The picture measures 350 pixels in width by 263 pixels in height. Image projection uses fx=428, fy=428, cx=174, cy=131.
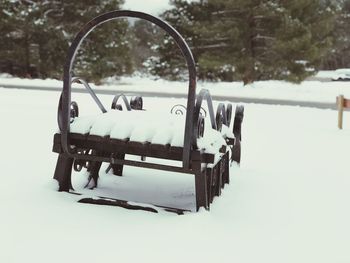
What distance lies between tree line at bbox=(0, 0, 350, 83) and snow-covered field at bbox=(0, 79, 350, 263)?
19.3m

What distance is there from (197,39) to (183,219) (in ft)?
79.3

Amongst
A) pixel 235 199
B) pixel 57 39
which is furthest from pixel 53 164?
pixel 57 39

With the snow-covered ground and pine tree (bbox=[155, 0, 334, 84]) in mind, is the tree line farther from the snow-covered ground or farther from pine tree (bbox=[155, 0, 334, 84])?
the snow-covered ground

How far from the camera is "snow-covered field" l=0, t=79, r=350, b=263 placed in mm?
2740

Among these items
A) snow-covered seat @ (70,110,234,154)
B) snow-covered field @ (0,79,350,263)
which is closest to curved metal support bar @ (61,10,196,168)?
snow-covered seat @ (70,110,234,154)

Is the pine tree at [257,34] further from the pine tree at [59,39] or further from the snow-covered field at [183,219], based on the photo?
the snow-covered field at [183,219]

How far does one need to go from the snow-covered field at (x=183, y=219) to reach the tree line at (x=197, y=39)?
19272 millimetres

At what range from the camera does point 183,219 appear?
3227 millimetres

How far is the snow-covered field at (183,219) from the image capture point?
8.99ft

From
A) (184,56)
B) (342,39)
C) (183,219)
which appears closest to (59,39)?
(342,39)

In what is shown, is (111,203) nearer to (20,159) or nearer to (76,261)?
(76,261)

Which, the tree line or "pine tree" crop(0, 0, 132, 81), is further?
"pine tree" crop(0, 0, 132, 81)

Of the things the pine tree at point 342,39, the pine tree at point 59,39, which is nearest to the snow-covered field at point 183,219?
the pine tree at point 59,39

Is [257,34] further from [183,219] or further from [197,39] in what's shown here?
[183,219]
